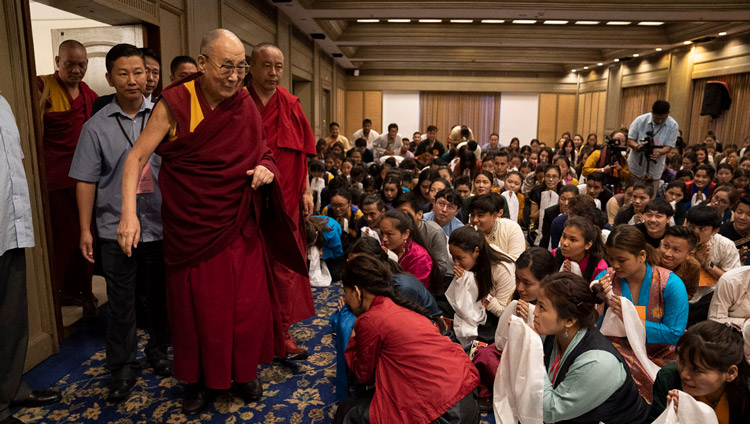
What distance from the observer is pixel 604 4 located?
716cm

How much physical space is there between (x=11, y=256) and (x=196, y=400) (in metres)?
0.95

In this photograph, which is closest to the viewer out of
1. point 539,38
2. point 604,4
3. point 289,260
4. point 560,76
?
point 289,260

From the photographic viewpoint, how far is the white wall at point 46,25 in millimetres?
6293

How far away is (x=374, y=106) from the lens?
1576 cm

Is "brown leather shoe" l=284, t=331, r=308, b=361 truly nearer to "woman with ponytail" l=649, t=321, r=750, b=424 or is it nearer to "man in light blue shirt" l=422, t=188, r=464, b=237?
"man in light blue shirt" l=422, t=188, r=464, b=237

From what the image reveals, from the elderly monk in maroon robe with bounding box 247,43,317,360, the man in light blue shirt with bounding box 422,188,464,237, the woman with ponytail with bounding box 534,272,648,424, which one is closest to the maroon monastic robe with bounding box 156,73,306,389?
the elderly monk in maroon robe with bounding box 247,43,317,360

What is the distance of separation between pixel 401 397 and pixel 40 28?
7.03m

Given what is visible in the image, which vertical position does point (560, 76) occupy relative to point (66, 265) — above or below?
above

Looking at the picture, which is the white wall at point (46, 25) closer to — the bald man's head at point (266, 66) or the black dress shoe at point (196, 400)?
the bald man's head at point (266, 66)

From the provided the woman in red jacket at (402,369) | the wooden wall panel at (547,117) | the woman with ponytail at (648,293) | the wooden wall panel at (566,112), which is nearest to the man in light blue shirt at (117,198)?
the woman in red jacket at (402,369)

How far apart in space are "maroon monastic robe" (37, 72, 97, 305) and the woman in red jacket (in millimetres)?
2142

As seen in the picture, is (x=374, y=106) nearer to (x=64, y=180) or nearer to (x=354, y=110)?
(x=354, y=110)

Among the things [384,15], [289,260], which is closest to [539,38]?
[384,15]

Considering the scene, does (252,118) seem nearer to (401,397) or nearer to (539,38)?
(401,397)
